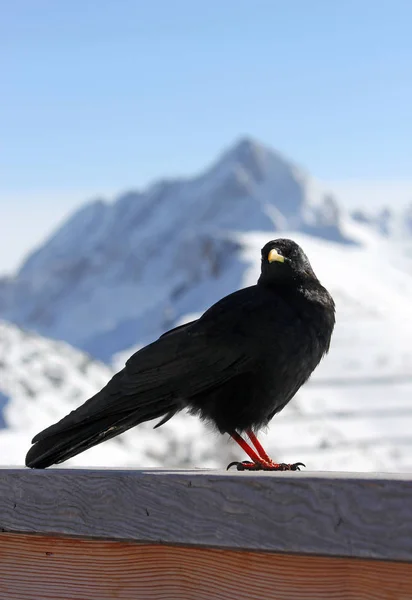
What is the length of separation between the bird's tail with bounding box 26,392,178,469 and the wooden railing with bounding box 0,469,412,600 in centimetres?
35

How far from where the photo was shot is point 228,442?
4383 mm

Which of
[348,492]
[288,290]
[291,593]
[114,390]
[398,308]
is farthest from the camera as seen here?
[398,308]

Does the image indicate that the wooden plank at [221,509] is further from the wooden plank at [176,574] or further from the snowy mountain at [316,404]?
the snowy mountain at [316,404]

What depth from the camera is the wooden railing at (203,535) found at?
2299mm

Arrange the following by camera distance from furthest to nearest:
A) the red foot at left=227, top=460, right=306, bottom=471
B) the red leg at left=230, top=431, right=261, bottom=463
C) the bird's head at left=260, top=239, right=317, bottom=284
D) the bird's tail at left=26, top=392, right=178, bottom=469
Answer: the bird's head at left=260, top=239, right=317, bottom=284 < the red leg at left=230, top=431, right=261, bottom=463 < the red foot at left=227, top=460, right=306, bottom=471 < the bird's tail at left=26, top=392, right=178, bottom=469

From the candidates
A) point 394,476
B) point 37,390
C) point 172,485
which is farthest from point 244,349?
point 37,390

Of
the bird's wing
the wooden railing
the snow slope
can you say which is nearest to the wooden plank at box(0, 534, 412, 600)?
the wooden railing

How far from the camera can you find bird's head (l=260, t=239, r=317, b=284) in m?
4.46

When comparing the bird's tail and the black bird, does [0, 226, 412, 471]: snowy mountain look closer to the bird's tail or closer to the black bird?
the black bird

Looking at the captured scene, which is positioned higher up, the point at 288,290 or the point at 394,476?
the point at 288,290

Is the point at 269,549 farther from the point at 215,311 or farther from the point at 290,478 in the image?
the point at 215,311

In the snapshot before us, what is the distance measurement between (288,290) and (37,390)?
118 m

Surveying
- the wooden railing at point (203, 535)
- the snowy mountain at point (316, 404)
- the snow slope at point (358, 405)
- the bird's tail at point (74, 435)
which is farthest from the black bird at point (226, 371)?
the snow slope at point (358, 405)

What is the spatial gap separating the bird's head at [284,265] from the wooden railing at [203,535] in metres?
1.77
